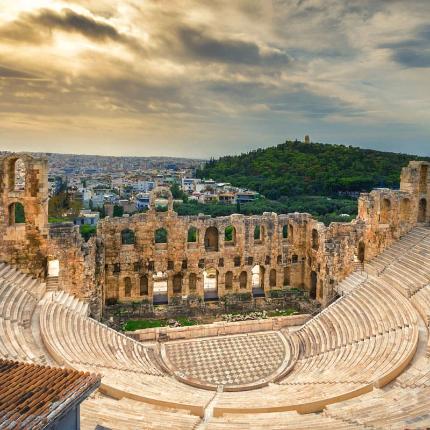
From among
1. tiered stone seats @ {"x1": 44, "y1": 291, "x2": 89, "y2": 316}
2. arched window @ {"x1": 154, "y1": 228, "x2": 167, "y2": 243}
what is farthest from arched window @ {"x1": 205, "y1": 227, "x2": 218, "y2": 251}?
arched window @ {"x1": 154, "y1": 228, "x2": 167, "y2": 243}

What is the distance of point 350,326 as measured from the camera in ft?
72.1

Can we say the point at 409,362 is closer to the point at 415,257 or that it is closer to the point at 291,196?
the point at 415,257

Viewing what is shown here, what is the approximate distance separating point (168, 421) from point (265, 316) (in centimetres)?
1531

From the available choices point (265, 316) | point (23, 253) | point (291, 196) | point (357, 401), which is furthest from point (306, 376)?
point (291, 196)

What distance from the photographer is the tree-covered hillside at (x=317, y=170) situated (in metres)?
A: 66.8

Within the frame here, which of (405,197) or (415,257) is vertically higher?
(405,197)

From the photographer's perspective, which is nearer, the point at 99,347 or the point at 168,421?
the point at 168,421

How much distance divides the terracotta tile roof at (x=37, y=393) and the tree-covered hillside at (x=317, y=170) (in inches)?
2362

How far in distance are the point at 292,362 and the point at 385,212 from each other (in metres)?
14.3

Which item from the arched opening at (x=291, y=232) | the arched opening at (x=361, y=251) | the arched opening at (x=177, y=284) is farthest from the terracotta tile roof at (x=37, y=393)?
the arched opening at (x=361, y=251)

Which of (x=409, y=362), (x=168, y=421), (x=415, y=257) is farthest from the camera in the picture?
Result: (x=415, y=257)

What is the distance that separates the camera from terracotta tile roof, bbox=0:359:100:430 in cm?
824

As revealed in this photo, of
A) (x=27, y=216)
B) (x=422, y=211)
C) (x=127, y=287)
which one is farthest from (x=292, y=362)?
(x=27, y=216)

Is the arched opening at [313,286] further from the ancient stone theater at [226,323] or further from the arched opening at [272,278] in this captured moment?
the arched opening at [272,278]
